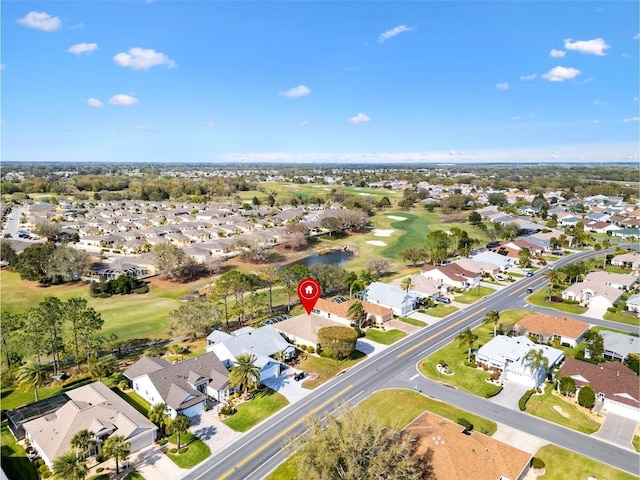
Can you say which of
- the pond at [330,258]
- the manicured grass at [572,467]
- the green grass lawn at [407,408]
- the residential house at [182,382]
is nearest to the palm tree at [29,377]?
the residential house at [182,382]

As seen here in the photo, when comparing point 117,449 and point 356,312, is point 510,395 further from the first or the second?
point 117,449

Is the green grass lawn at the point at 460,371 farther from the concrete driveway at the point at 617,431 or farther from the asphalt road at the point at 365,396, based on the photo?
the concrete driveway at the point at 617,431

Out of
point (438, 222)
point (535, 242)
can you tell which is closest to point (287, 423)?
point (535, 242)

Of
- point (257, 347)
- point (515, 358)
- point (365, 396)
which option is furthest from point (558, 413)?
point (257, 347)

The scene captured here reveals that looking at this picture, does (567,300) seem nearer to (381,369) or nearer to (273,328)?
(381,369)

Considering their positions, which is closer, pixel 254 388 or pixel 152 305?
pixel 254 388

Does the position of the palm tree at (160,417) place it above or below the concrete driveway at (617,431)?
above
